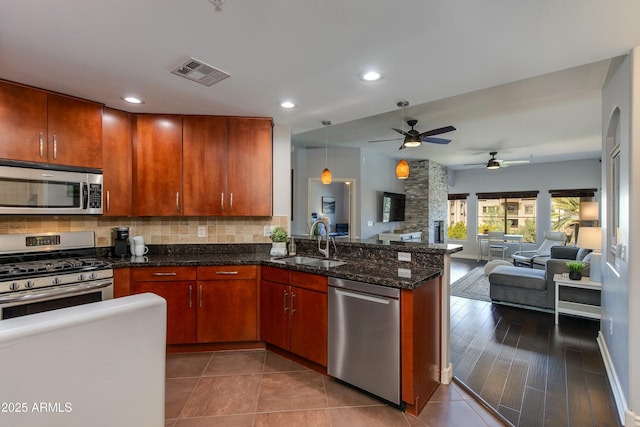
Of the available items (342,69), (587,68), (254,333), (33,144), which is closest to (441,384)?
(254,333)

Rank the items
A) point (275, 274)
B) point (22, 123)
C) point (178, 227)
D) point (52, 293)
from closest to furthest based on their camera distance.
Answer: point (52, 293), point (22, 123), point (275, 274), point (178, 227)

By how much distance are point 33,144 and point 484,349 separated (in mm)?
4445

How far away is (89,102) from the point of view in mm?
2771

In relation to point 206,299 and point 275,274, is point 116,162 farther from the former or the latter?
point 275,274

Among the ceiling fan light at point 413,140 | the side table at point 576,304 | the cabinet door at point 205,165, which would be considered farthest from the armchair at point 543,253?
the cabinet door at point 205,165

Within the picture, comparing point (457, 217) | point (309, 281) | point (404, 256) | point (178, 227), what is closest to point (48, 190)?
point (178, 227)

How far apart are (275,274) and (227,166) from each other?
1.29m

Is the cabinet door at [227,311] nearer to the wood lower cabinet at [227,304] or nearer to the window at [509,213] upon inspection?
the wood lower cabinet at [227,304]

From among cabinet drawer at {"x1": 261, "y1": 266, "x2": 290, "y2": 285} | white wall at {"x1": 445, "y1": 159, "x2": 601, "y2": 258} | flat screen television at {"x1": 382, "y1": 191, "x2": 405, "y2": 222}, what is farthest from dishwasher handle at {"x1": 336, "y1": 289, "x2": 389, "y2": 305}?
white wall at {"x1": 445, "y1": 159, "x2": 601, "y2": 258}

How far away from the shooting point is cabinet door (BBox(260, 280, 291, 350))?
271cm

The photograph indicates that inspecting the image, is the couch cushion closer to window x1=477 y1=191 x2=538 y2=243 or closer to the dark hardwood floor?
the dark hardwood floor

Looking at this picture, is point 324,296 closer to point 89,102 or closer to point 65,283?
point 65,283

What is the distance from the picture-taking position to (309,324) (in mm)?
2525

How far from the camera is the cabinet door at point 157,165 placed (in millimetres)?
3090
